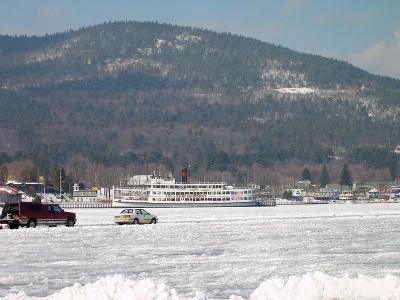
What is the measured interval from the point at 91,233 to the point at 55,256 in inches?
582

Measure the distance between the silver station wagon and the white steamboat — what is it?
368 ft

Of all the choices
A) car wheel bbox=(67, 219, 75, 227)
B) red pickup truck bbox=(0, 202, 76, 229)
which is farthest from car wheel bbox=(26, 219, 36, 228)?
car wheel bbox=(67, 219, 75, 227)

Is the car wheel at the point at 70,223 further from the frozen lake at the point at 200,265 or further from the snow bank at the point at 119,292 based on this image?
the snow bank at the point at 119,292

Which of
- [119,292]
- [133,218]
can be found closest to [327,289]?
[119,292]

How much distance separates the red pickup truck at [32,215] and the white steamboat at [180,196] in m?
118

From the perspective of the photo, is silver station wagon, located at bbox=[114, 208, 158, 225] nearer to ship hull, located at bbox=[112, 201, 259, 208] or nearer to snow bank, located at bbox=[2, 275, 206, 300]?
snow bank, located at bbox=[2, 275, 206, 300]

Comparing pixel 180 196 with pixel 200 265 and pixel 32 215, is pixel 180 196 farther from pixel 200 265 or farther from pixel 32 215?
pixel 200 265

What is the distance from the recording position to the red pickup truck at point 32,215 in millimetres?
55438

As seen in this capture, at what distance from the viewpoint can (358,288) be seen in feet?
78.7

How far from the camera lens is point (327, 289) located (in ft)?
77.6

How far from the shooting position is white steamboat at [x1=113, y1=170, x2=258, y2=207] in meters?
180

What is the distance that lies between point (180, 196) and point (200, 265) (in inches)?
5943

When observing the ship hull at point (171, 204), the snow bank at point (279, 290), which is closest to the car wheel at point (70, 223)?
the snow bank at point (279, 290)

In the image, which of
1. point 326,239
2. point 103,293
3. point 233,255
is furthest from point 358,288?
point 326,239
